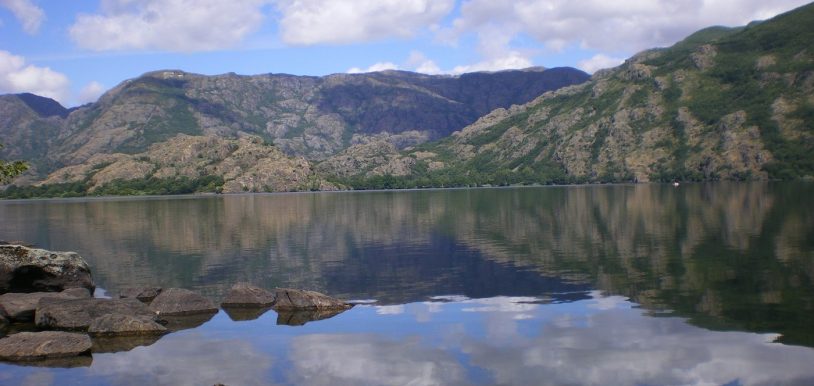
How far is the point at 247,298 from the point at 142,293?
31.9ft

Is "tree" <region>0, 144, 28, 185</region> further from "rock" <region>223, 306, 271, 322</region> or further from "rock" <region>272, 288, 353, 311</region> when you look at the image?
"rock" <region>272, 288, 353, 311</region>

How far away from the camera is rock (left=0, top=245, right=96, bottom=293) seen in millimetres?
49781

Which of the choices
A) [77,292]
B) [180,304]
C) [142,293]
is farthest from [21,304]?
[180,304]

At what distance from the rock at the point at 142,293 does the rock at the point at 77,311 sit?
7.31 metres

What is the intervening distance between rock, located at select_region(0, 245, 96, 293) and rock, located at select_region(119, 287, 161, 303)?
4.37 metres

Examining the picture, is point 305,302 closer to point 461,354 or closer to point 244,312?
point 244,312

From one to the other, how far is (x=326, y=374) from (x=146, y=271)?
1702 inches

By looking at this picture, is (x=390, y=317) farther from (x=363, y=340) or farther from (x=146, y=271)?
(x=146, y=271)

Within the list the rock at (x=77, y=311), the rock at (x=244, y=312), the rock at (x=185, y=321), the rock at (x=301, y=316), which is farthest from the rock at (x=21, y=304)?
the rock at (x=301, y=316)

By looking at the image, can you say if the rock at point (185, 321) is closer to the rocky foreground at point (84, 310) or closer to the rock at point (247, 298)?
the rocky foreground at point (84, 310)

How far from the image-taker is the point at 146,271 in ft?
217

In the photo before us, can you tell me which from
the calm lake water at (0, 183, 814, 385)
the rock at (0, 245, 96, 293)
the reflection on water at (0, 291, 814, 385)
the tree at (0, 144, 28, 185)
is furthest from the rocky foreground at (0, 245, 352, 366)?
the tree at (0, 144, 28, 185)

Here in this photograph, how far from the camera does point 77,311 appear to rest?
4078 cm

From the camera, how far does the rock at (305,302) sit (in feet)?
145
